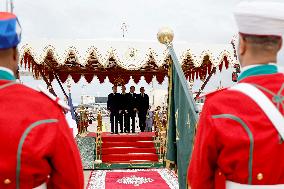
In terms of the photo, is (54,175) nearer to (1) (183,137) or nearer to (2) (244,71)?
(2) (244,71)

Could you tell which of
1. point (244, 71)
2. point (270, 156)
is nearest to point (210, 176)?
point (270, 156)

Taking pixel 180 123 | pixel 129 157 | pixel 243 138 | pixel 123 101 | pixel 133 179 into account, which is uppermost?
pixel 243 138

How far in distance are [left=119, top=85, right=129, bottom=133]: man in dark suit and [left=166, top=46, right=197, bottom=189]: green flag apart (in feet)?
26.0

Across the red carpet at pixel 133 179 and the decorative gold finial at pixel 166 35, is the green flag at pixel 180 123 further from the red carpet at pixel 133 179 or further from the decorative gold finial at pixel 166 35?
the red carpet at pixel 133 179

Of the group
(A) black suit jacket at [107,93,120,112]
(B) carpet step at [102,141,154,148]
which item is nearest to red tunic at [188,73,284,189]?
(B) carpet step at [102,141,154,148]

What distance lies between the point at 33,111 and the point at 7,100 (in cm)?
13

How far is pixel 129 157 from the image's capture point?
412 inches

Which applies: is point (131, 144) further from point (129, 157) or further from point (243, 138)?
point (243, 138)

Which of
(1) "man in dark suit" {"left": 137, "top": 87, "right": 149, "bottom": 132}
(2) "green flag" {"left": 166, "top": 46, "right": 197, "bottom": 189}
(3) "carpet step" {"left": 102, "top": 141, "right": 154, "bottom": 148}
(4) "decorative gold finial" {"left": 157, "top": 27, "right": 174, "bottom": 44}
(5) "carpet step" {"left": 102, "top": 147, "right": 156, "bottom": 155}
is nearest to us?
(2) "green flag" {"left": 166, "top": 46, "right": 197, "bottom": 189}

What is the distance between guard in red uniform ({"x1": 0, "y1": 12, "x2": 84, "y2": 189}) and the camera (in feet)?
6.19

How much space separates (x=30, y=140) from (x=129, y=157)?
8683 millimetres

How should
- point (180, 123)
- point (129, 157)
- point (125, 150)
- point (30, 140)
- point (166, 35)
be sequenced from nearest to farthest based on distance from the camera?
point (30, 140) → point (180, 123) → point (166, 35) → point (129, 157) → point (125, 150)

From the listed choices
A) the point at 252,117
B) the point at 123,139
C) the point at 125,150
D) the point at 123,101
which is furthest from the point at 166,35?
the point at 123,101

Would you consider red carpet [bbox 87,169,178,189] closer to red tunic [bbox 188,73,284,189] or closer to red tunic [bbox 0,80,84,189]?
red tunic [bbox 188,73,284,189]
